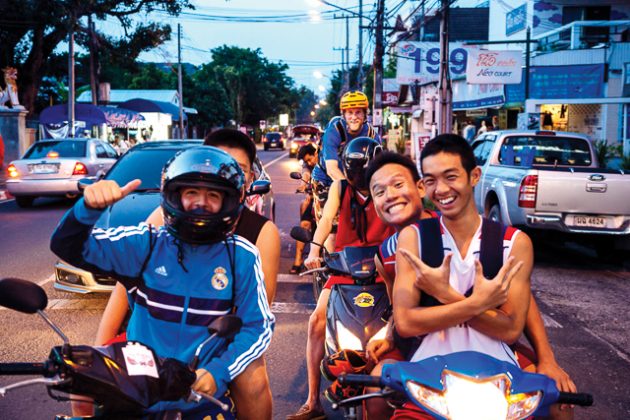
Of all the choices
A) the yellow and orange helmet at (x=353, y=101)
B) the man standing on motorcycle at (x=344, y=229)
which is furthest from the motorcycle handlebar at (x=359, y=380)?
the yellow and orange helmet at (x=353, y=101)

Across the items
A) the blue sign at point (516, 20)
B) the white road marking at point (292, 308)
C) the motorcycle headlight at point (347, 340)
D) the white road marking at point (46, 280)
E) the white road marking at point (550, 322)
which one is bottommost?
the white road marking at point (550, 322)

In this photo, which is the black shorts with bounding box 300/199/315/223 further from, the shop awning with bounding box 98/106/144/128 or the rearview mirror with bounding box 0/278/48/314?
the shop awning with bounding box 98/106/144/128

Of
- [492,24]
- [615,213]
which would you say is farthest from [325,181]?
[492,24]

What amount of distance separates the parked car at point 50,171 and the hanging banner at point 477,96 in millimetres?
14929

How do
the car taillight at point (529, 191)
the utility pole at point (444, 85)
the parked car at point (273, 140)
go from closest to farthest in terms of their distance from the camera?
the car taillight at point (529, 191) → the utility pole at point (444, 85) → the parked car at point (273, 140)

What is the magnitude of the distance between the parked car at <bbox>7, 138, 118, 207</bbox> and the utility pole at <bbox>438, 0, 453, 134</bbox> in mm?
8529

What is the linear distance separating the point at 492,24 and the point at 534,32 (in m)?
7.98

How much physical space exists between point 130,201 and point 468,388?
5.63 meters

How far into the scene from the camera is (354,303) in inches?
147

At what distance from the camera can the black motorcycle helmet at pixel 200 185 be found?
2525 millimetres

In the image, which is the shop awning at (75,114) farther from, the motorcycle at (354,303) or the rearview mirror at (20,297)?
the rearview mirror at (20,297)

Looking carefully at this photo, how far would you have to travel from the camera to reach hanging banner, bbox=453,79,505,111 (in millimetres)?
25712

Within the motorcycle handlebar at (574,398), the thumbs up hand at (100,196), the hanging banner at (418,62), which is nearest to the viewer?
the thumbs up hand at (100,196)

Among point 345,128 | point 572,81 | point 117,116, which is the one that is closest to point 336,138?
point 345,128
